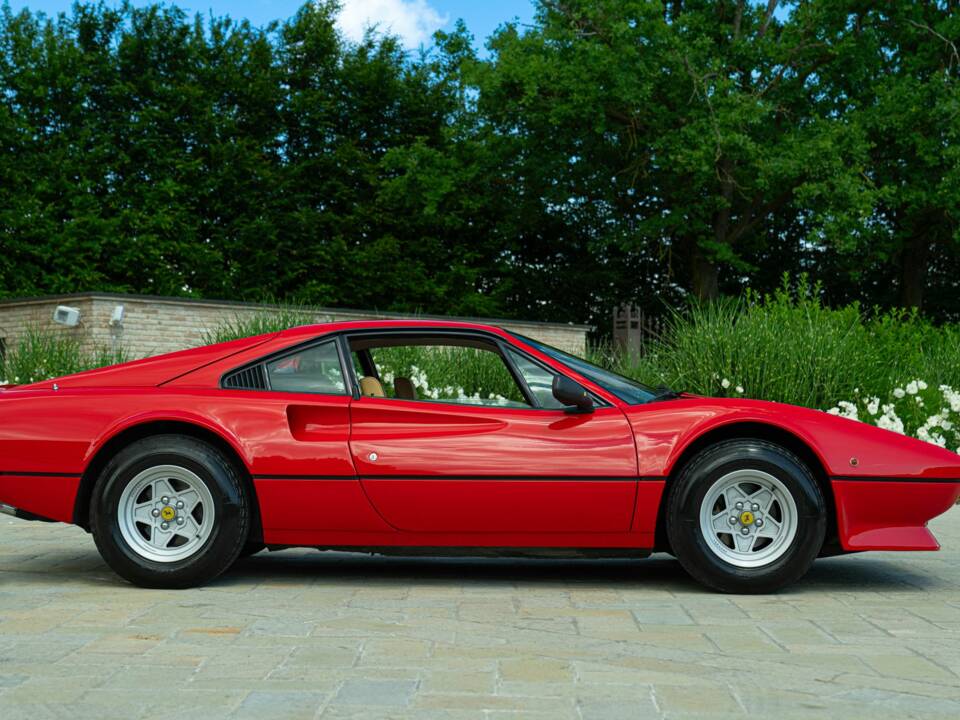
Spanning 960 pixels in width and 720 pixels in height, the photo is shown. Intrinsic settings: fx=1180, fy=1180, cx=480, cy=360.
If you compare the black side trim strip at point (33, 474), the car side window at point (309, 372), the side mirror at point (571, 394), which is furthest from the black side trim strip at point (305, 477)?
the side mirror at point (571, 394)

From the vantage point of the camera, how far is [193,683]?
3.87 meters

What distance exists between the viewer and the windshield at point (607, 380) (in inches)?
231

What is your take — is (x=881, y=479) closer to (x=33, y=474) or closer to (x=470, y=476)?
(x=470, y=476)

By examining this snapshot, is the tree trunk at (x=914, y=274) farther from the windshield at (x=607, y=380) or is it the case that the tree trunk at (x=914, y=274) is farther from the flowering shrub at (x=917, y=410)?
the windshield at (x=607, y=380)

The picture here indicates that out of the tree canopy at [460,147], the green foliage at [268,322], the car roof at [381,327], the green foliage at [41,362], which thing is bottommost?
the green foliage at [41,362]

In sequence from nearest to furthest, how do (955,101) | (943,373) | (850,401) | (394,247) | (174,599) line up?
(174,599) < (850,401) < (943,373) < (955,101) < (394,247)

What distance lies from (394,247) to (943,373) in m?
20.2

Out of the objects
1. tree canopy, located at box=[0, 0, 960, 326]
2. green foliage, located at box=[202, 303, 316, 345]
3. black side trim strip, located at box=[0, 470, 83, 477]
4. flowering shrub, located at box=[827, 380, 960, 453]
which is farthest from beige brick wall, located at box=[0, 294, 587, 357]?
black side trim strip, located at box=[0, 470, 83, 477]

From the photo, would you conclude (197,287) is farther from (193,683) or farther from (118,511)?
(193,683)

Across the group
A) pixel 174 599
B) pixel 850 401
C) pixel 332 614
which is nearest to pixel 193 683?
pixel 332 614

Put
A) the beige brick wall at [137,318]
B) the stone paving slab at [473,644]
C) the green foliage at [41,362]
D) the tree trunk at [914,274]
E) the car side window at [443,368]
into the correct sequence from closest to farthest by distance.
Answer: the stone paving slab at [473,644]
the car side window at [443,368]
the green foliage at [41,362]
the beige brick wall at [137,318]
the tree trunk at [914,274]

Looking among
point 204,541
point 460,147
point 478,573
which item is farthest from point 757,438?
point 460,147

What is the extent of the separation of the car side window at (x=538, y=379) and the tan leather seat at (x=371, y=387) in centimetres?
71

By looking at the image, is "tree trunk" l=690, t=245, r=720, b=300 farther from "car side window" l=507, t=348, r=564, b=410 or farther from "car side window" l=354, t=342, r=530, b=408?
"car side window" l=507, t=348, r=564, b=410
